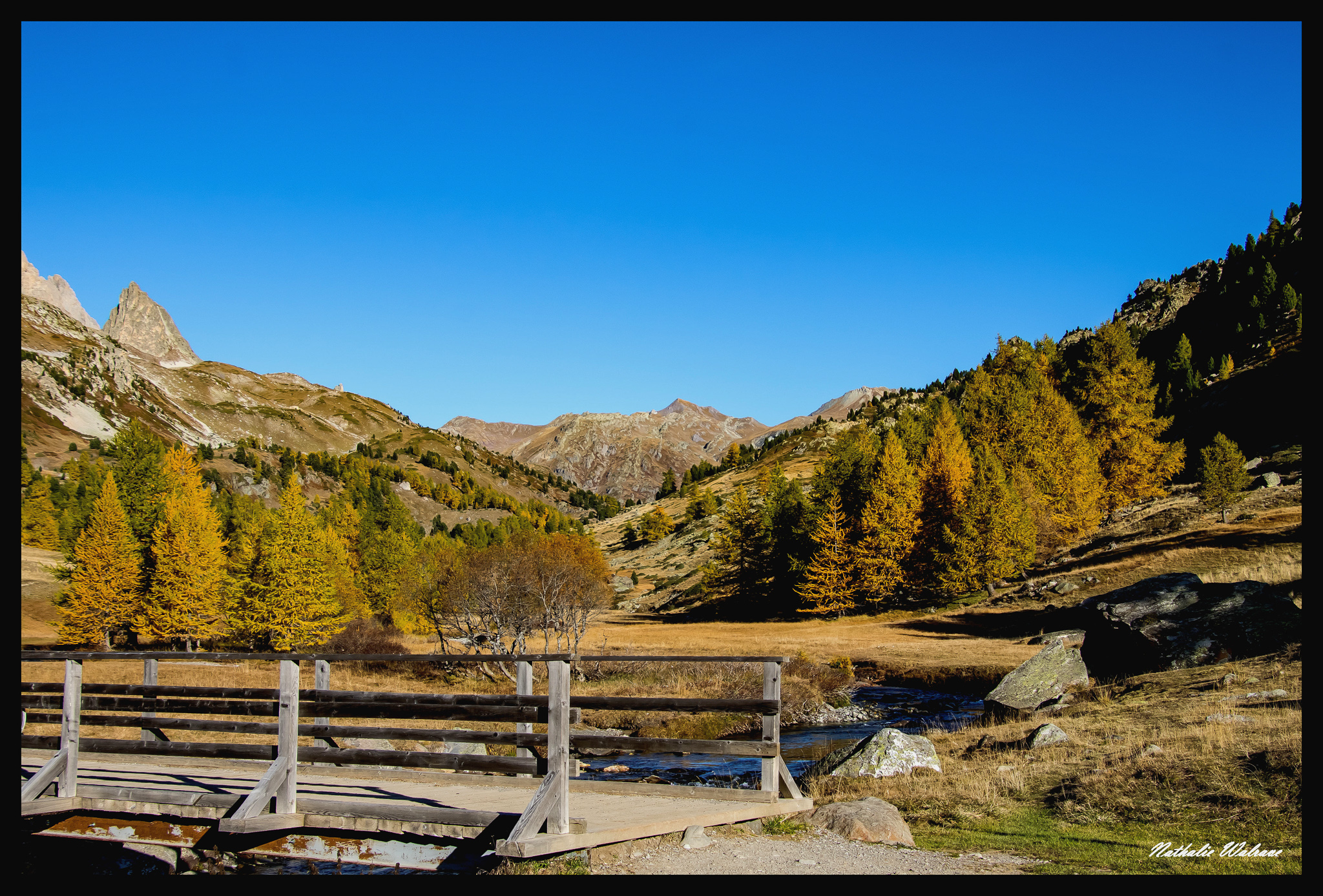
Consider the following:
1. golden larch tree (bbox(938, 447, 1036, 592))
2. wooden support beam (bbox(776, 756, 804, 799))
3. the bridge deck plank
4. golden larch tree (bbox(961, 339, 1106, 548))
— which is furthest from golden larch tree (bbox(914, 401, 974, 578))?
the bridge deck plank

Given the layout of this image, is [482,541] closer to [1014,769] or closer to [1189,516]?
[1189,516]

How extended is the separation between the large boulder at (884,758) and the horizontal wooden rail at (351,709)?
666 cm

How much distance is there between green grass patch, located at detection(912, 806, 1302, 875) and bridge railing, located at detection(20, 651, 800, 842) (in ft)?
7.25

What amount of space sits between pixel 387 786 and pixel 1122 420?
55697 millimetres

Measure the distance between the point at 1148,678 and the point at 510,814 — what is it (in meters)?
17.3

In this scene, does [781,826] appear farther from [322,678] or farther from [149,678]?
[149,678]

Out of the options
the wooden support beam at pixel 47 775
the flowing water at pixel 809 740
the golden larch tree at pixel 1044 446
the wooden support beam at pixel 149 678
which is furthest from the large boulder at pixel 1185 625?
the golden larch tree at pixel 1044 446

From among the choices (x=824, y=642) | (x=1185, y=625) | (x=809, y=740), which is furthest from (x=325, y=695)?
(x=824, y=642)

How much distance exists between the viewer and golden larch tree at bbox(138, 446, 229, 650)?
4906cm

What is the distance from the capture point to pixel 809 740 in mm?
23688

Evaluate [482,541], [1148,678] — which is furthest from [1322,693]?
[482,541]

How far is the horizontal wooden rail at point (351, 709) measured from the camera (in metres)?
10.2
